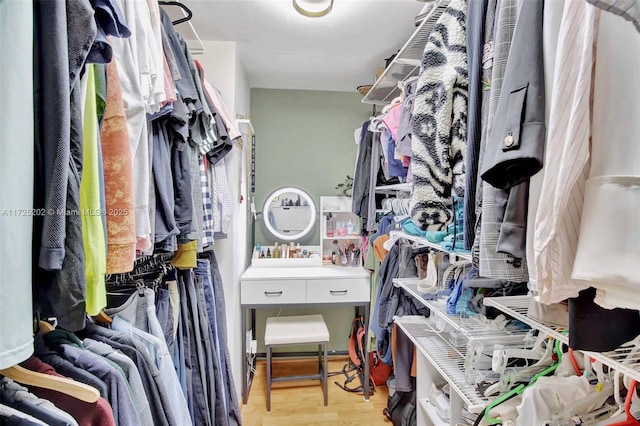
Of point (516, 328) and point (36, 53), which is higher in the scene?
point (36, 53)

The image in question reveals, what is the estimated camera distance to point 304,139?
2.75 meters

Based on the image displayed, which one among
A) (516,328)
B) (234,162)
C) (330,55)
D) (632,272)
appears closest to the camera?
(632,272)

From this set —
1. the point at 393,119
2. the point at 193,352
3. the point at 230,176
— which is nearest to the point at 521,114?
the point at 393,119

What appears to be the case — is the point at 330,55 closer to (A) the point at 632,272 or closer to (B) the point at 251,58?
(B) the point at 251,58

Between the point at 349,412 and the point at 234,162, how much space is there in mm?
1672

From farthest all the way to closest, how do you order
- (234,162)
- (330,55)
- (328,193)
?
(328,193), (330,55), (234,162)

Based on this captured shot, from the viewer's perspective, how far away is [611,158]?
439 mm

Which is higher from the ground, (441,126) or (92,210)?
(441,126)

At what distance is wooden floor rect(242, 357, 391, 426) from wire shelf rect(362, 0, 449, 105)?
1.98m

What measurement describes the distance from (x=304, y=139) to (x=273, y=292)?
1.31 m

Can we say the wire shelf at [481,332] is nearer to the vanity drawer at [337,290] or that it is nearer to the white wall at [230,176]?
the vanity drawer at [337,290]

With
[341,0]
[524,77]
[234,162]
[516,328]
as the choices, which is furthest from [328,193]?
[524,77]

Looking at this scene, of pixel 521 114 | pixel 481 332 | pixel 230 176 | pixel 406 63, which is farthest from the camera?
pixel 230 176

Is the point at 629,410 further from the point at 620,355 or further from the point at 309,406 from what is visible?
the point at 309,406
